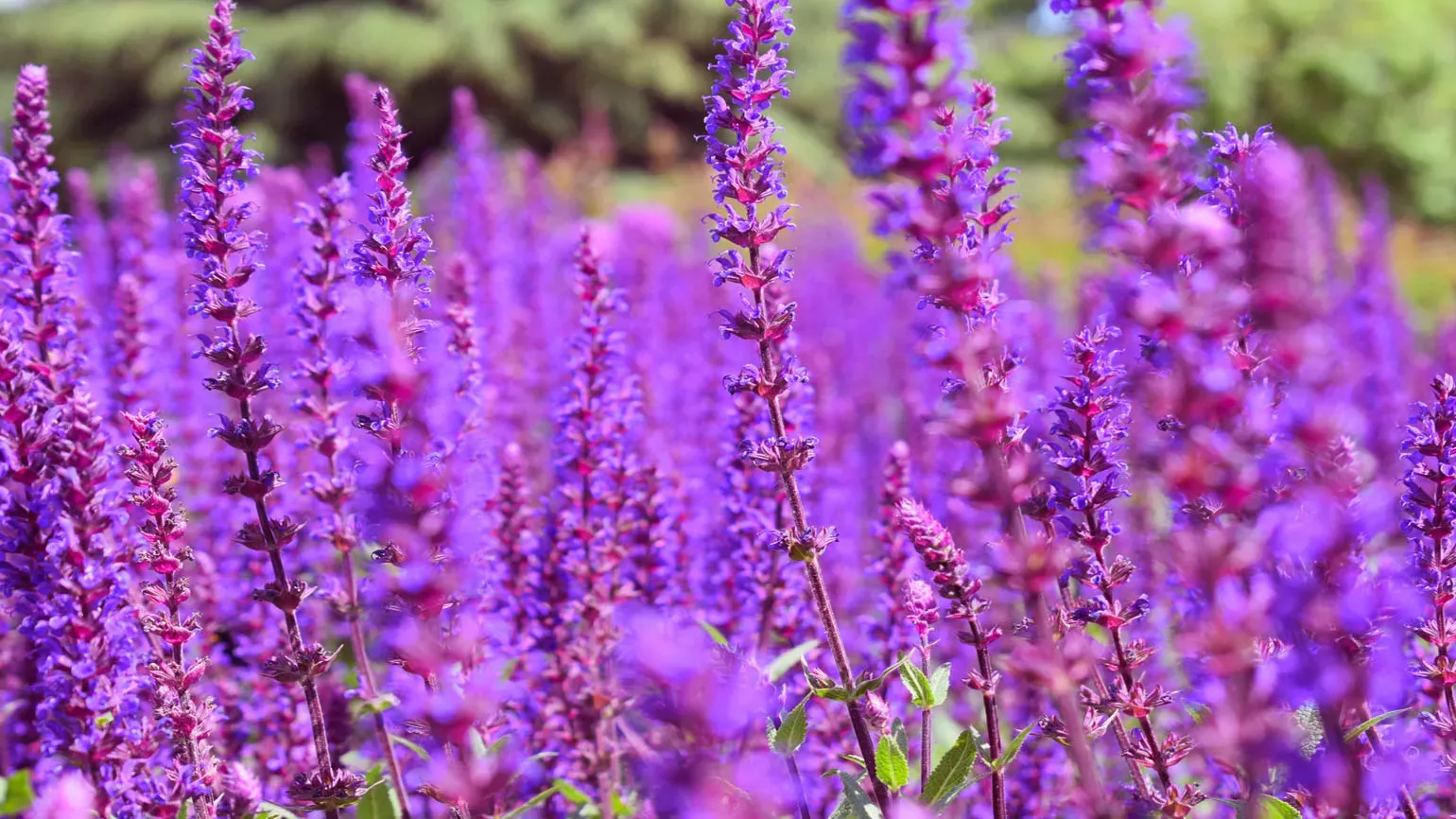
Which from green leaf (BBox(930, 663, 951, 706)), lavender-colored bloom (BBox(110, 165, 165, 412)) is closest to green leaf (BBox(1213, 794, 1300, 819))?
green leaf (BBox(930, 663, 951, 706))

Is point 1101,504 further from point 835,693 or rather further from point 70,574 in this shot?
point 70,574

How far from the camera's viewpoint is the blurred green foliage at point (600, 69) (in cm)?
2553

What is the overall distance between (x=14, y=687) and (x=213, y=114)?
7.83ft

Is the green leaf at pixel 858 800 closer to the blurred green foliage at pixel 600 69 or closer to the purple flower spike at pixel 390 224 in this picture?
the purple flower spike at pixel 390 224

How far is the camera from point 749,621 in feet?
14.5

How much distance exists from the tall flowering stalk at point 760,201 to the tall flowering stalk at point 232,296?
1236 millimetres

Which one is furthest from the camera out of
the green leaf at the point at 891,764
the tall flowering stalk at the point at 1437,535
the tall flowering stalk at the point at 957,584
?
the tall flowering stalk at the point at 1437,535

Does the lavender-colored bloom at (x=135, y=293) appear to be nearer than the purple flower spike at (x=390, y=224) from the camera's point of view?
No

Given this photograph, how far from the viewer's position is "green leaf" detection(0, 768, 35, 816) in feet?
12.6

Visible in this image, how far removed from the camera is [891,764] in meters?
2.74

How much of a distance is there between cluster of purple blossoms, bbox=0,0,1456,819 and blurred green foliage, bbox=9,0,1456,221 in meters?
22.0

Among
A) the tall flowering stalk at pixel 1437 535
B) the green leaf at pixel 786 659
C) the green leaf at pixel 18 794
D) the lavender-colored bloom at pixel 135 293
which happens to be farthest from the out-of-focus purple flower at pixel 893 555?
the green leaf at pixel 18 794

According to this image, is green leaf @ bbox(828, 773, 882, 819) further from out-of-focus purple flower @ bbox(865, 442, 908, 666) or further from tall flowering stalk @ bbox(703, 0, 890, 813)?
out-of-focus purple flower @ bbox(865, 442, 908, 666)

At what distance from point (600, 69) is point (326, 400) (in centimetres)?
2452
